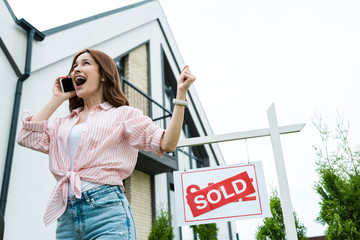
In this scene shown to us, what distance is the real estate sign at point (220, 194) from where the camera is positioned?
3.74 metres

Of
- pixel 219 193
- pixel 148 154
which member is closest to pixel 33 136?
pixel 219 193

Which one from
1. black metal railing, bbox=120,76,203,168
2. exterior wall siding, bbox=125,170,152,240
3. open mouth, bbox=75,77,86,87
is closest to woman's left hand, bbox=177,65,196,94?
open mouth, bbox=75,77,86,87

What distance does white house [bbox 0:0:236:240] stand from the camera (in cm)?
374

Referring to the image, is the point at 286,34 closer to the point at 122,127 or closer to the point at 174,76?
the point at 174,76

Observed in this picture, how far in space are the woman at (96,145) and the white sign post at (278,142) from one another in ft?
8.27

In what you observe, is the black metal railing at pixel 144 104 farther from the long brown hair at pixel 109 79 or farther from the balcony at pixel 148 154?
the long brown hair at pixel 109 79

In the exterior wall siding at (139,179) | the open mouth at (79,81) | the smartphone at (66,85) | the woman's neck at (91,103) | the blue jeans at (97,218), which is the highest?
the exterior wall siding at (139,179)

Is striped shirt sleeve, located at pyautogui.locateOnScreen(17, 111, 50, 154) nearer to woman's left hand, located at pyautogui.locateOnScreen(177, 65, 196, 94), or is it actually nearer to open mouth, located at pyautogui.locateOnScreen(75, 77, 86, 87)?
open mouth, located at pyautogui.locateOnScreen(75, 77, 86, 87)

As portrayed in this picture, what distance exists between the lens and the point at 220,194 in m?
3.80

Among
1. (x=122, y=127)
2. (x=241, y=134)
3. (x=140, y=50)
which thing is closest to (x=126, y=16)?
(x=140, y=50)

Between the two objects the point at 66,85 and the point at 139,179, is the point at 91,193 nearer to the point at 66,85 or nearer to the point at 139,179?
the point at 66,85

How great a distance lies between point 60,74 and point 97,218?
452cm

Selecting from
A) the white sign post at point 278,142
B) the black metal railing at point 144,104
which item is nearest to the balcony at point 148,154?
the black metal railing at point 144,104

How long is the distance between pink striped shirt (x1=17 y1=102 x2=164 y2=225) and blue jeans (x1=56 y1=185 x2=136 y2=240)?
1.3 inches
